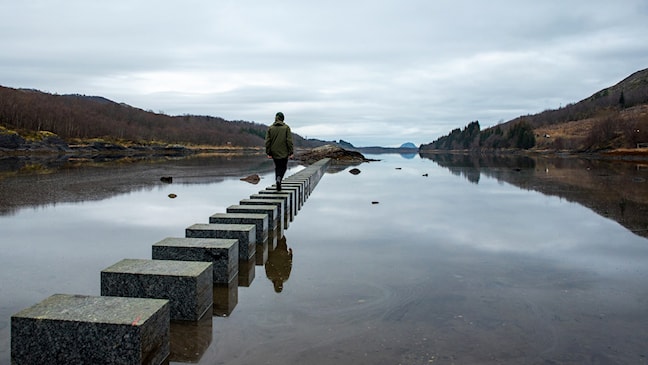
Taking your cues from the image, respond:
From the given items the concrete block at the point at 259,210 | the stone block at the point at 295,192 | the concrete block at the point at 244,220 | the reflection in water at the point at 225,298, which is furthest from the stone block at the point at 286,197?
the reflection in water at the point at 225,298

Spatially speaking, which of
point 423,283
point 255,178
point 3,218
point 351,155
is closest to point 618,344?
point 423,283

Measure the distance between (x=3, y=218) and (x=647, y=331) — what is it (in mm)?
12881

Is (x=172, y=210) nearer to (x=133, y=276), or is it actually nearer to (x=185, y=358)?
(x=133, y=276)

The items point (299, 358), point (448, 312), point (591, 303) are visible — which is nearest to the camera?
point (299, 358)

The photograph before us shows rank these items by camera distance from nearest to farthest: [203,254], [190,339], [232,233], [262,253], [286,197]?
1. [190,339]
2. [203,254]
3. [232,233]
4. [262,253]
5. [286,197]

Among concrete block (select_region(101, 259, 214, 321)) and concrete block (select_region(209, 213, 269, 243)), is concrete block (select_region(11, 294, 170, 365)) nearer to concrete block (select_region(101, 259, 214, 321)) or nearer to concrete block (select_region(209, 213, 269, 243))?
concrete block (select_region(101, 259, 214, 321))

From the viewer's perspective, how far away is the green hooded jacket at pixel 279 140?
14.5 meters

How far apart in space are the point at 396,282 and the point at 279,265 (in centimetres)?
197

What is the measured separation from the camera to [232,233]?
7727 millimetres

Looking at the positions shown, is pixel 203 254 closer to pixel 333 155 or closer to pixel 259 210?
pixel 259 210

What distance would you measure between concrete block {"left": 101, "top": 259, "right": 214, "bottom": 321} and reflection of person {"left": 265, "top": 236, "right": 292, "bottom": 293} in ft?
4.56

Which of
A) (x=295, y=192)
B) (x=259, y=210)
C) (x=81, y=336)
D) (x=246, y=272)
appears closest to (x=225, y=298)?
(x=246, y=272)

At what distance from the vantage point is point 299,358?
443cm

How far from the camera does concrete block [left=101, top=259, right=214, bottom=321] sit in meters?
5.25
